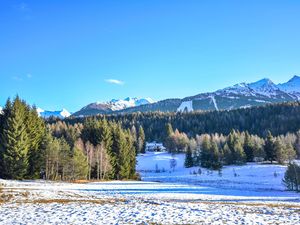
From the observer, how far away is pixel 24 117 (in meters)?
67.8

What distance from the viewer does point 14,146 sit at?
61438 millimetres

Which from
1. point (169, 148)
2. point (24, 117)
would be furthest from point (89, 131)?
point (169, 148)

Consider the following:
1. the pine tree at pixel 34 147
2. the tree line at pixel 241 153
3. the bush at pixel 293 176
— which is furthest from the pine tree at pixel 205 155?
the pine tree at pixel 34 147

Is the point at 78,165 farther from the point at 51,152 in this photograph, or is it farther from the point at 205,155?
the point at 205,155

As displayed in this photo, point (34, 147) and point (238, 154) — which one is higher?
point (34, 147)

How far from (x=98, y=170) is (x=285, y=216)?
5620cm

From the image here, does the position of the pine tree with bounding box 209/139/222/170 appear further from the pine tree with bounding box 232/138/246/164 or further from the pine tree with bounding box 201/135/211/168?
the pine tree with bounding box 232/138/246/164

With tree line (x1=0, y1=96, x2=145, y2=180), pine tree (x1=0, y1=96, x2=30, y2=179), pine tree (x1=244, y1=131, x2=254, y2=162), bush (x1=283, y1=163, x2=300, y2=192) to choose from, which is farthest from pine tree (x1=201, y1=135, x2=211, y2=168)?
pine tree (x1=0, y1=96, x2=30, y2=179)

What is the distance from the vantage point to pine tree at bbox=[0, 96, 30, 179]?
200 ft

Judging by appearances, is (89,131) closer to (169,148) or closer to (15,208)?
(15,208)

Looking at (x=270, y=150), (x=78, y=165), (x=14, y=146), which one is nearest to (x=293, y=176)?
(x=78, y=165)

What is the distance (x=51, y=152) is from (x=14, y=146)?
27.9ft

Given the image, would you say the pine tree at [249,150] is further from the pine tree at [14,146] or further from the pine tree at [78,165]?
the pine tree at [14,146]

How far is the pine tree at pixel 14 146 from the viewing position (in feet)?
200
